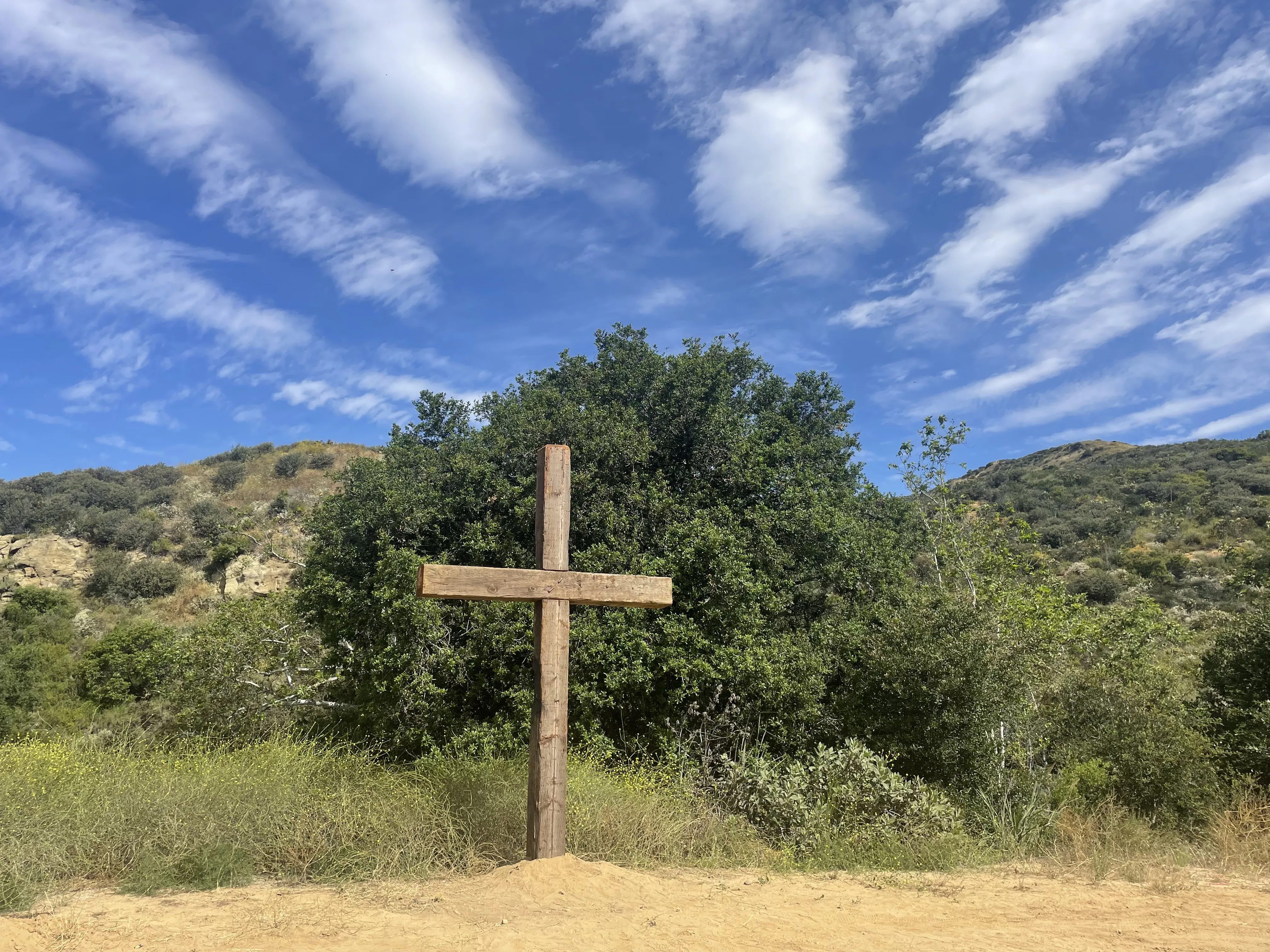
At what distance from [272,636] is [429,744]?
170 inches

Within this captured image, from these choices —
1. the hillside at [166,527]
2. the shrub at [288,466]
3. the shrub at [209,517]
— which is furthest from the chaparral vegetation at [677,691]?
the shrub at [288,466]

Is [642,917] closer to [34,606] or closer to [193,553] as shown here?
[34,606]

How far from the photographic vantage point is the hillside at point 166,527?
30391 mm

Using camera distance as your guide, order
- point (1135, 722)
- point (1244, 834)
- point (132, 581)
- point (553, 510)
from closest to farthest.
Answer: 1. point (553, 510)
2. point (1244, 834)
3. point (1135, 722)
4. point (132, 581)

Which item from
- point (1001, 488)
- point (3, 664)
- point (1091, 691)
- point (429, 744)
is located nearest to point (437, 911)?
point (429, 744)

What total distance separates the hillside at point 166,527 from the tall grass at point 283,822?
1434 centimetres

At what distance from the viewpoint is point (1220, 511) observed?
34.0 meters

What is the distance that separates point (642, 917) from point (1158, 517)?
38766mm

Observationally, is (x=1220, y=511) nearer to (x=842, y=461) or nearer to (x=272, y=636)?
(x=842, y=461)

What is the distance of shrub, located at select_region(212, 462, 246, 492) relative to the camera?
44625 millimetres

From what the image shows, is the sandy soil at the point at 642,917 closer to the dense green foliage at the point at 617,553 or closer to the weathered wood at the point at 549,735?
the weathered wood at the point at 549,735

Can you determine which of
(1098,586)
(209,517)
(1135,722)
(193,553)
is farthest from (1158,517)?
(209,517)

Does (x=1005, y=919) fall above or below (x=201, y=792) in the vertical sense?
below

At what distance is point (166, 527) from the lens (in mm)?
36688
